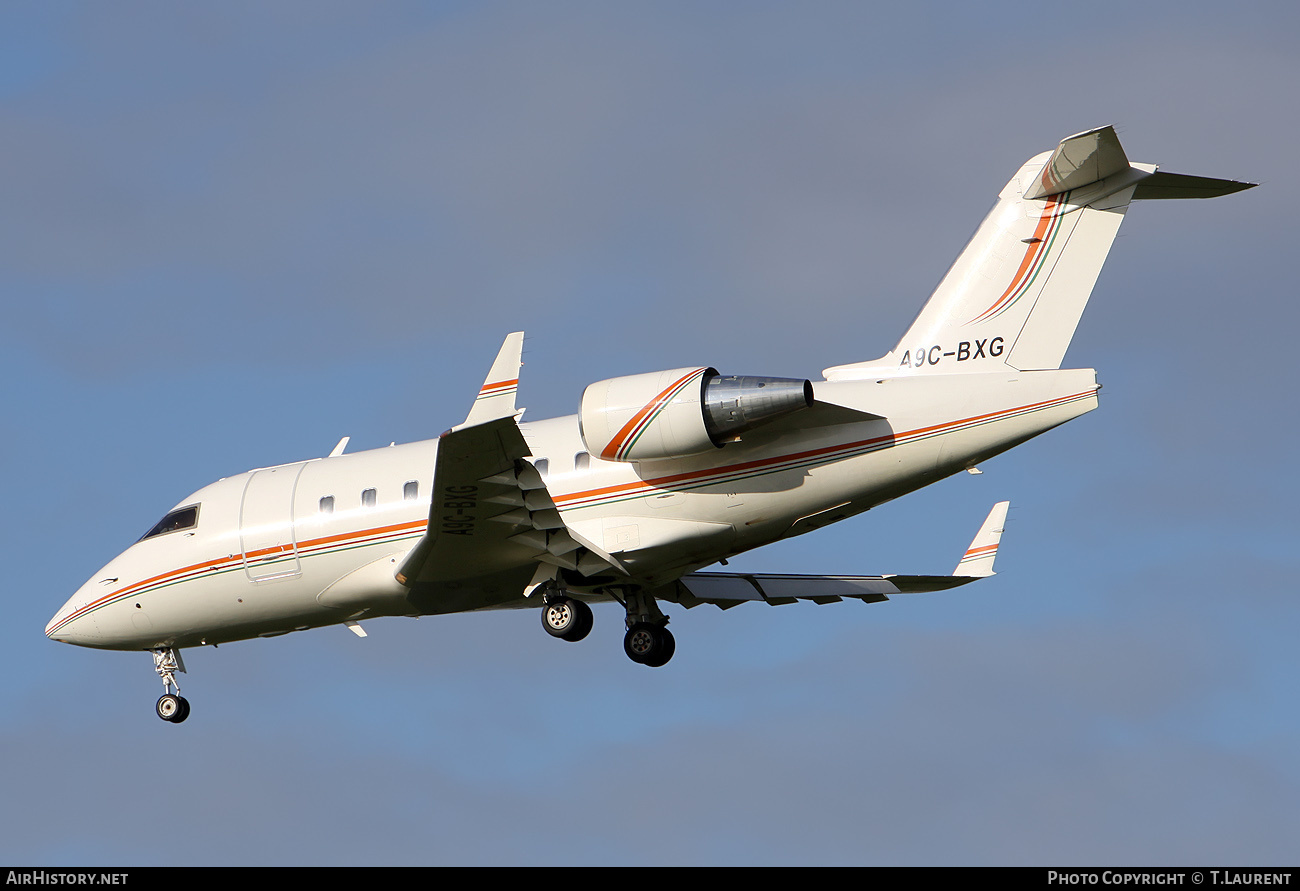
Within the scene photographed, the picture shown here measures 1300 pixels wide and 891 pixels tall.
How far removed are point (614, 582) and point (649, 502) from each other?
6.76ft

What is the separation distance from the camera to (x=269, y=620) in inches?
1067

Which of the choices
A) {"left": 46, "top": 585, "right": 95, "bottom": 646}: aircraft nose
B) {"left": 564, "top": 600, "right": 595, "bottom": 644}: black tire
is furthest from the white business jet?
{"left": 46, "top": 585, "right": 95, "bottom": 646}: aircraft nose

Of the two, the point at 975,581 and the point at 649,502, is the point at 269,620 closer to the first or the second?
the point at 649,502

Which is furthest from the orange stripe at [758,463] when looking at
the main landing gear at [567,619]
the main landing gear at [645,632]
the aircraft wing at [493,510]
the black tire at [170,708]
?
the black tire at [170,708]

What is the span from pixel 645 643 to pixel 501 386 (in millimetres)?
6868

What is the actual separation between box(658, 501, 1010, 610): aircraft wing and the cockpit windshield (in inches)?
321

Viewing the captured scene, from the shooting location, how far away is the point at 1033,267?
24.2 meters

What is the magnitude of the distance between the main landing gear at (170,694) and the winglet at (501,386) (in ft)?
31.8

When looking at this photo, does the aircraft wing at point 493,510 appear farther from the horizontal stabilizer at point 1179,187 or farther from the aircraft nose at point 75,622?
the horizontal stabilizer at point 1179,187

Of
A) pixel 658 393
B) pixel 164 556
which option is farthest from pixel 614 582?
pixel 164 556

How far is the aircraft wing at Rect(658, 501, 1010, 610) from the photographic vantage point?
95.0 feet

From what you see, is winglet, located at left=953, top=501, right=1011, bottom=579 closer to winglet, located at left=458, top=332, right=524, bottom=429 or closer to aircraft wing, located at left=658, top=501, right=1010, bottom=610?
aircraft wing, located at left=658, top=501, right=1010, bottom=610

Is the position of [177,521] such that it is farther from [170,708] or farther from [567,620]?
[567,620]
